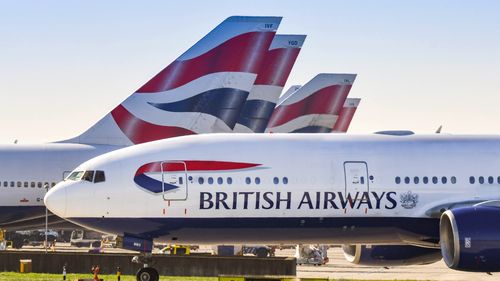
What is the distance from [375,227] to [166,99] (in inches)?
599

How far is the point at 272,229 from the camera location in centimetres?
3347

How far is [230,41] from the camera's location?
155 ft

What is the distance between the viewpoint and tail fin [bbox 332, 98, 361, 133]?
270 feet

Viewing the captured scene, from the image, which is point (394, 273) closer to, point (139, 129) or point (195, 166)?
point (139, 129)

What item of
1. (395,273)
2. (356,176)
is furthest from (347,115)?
(356,176)

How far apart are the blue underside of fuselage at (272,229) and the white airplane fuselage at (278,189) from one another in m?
0.03

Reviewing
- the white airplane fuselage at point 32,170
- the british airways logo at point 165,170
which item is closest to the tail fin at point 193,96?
the white airplane fuselage at point 32,170

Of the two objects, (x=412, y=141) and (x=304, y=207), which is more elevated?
(x=412, y=141)

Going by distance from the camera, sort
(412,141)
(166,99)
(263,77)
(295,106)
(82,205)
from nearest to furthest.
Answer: (82,205) → (412,141) → (166,99) → (263,77) → (295,106)

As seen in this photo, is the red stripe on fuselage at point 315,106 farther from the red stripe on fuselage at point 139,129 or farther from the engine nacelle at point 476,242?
the engine nacelle at point 476,242

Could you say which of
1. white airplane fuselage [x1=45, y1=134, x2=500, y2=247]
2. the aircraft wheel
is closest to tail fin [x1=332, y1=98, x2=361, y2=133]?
white airplane fuselage [x1=45, y1=134, x2=500, y2=247]

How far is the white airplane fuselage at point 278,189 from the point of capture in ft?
108

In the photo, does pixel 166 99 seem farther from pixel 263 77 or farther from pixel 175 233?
pixel 175 233

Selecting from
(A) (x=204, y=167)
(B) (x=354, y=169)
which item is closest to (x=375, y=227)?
(B) (x=354, y=169)
